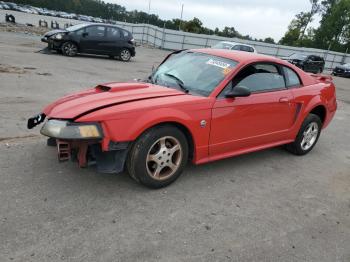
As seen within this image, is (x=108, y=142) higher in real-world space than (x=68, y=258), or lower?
higher

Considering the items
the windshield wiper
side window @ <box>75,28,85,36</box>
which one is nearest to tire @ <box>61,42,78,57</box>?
side window @ <box>75,28,85,36</box>

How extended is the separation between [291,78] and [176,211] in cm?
294

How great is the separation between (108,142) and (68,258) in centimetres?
116

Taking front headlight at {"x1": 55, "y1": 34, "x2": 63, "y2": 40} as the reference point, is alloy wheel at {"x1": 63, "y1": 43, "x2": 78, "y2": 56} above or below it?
below

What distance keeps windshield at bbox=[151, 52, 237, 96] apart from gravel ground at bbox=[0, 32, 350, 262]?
106 cm

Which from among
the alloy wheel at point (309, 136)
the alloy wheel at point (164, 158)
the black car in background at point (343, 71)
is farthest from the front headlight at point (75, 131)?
the black car in background at point (343, 71)

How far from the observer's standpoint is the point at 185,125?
4.14 metres

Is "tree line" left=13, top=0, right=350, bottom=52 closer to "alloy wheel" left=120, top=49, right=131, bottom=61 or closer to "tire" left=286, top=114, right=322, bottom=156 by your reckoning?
"alloy wheel" left=120, top=49, right=131, bottom=61

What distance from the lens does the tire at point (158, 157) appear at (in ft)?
12.7

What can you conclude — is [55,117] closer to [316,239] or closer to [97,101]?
[97,101]

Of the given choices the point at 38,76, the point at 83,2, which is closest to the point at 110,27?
the point at 38,76

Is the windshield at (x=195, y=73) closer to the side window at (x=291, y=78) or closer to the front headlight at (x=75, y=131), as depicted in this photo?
the side window at (x=291, y=78)

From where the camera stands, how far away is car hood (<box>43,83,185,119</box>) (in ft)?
12.5

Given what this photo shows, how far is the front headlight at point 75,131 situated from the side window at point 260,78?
1900mm
